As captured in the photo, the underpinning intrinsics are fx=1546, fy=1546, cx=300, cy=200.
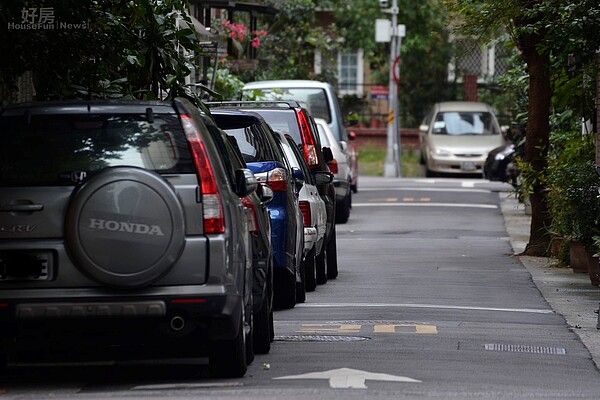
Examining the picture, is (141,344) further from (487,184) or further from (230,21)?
(487,184)

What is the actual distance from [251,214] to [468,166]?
2824 cm

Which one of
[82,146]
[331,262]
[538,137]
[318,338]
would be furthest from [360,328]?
[538,137]

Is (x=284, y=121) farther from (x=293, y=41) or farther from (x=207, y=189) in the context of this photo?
(x=293, y=41)

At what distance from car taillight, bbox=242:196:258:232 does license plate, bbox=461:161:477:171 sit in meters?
27.9

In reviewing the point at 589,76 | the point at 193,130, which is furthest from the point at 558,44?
the point at 193,130

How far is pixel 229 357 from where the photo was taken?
30.2 feet

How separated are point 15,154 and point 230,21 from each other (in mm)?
22422

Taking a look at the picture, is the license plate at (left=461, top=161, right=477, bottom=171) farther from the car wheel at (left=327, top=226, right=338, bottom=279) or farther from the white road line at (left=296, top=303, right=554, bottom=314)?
the white road line at (left=296, top=303, right=554, bottom=314)

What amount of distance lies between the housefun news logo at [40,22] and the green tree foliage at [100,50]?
0.01m

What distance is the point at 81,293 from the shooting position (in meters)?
8.64

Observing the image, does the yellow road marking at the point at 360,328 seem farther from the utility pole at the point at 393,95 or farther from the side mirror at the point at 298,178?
the utility pole at the point at 393,95

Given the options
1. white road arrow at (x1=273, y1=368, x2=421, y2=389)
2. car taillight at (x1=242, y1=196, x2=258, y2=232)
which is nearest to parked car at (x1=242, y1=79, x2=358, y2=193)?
car taillight at (x1=242, y1=196, x2=258, y2=232)

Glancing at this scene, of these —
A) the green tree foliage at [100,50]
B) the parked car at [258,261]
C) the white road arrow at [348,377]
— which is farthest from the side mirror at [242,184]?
the green tree foliage at [100,50]

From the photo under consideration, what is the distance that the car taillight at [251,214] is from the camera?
34.2ft
